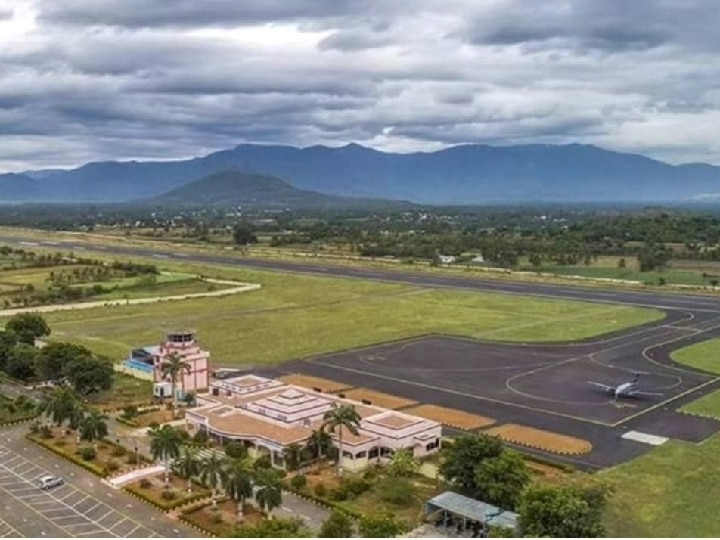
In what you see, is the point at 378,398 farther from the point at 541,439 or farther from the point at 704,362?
the point at 704,362

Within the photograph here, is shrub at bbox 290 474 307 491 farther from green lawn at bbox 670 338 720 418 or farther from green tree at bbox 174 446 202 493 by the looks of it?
green lawn at bbox 670 338 720 418

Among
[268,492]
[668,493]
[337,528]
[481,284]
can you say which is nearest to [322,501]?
[268,492]

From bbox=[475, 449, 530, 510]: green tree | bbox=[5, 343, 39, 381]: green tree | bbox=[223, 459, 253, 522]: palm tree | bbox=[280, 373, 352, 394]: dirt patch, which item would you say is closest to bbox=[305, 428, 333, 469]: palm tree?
bbox=[223, 459, 253, 522]: palm tree

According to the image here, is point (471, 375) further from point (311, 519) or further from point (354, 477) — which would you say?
point (311, 519)

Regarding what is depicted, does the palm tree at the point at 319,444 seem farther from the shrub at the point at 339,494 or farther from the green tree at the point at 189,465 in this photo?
the green tree at the point at 189,465

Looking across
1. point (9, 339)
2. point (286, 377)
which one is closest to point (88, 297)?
point (9, 339)
